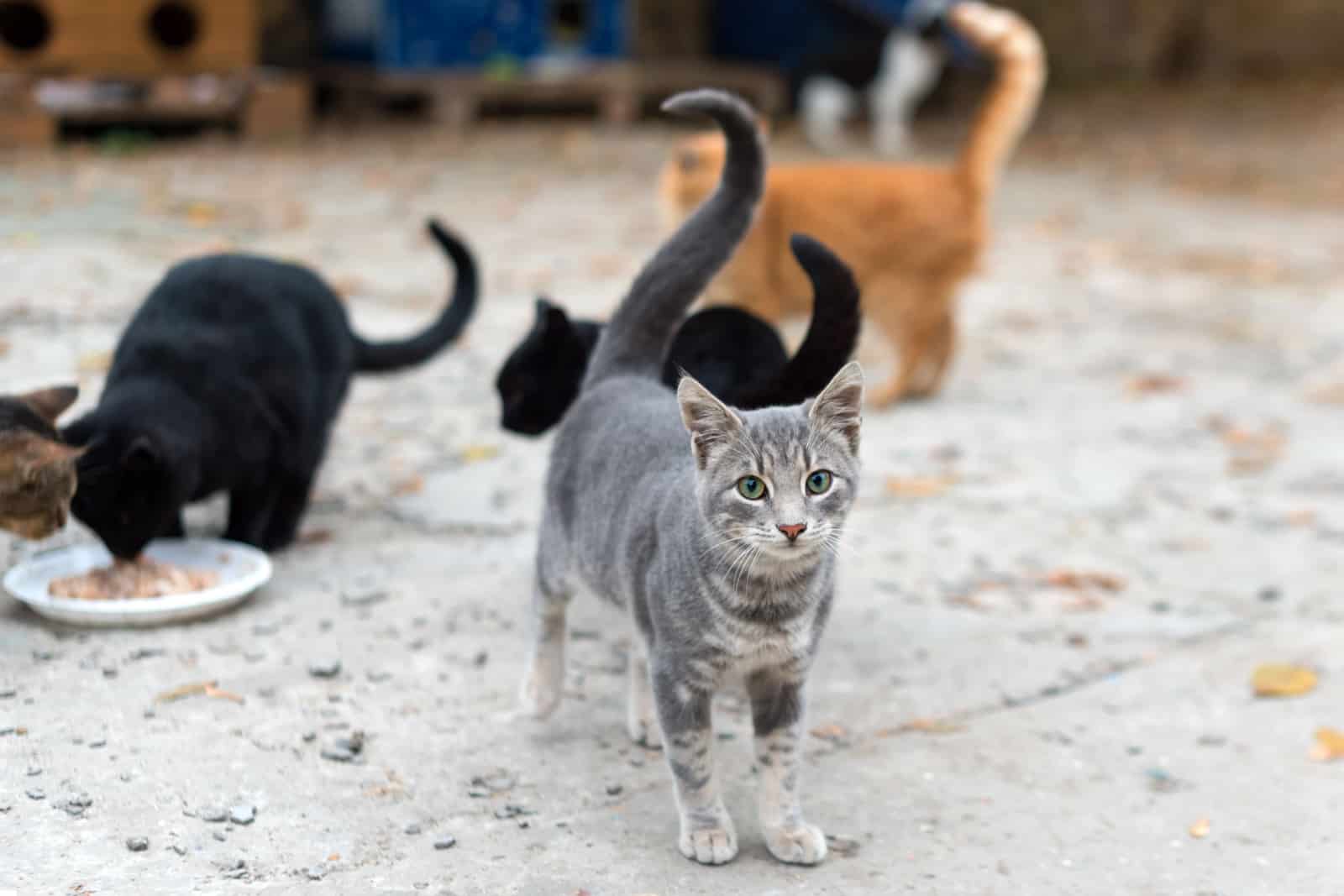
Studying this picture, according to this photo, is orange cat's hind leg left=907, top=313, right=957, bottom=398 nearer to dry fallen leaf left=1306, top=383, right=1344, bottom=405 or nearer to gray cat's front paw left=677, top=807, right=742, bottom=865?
dry fallen leaf left=1306, top=383, right=1344, bottom=405

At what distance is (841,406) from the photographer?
2.65 meters

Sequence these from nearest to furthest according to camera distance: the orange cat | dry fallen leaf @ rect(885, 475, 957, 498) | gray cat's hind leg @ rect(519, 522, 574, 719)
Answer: gray cat's hind leg @ rect(519, 522, 574, 719) → dry fallen leaf @ rect(885, 475, 957, 498) → the orange cat

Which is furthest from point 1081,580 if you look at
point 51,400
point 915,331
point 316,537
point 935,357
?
point 51,400

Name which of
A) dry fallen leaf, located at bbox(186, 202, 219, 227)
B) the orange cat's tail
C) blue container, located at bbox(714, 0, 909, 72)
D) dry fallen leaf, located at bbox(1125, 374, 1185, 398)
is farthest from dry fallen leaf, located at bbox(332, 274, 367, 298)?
blue container, located at bbox(714, 0, 909, 72)

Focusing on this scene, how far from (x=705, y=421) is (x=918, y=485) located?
2617mm

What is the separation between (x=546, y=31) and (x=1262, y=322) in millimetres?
6611

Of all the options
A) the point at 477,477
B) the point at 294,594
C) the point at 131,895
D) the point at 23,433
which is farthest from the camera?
the point at 477,477

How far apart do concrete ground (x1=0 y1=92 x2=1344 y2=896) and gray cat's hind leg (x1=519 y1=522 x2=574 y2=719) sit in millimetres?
62

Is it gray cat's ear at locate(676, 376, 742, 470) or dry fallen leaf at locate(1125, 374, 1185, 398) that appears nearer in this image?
gray cat's ear at locate(676, 376, 742, 470)

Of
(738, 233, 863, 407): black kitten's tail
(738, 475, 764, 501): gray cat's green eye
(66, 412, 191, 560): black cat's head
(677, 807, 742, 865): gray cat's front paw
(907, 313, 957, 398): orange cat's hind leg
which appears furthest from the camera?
(907, 313, 957, 398): orange cat's hind leg

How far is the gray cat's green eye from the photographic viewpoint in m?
2.56

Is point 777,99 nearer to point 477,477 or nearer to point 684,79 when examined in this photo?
point 684,79

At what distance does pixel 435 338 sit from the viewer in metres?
4.59

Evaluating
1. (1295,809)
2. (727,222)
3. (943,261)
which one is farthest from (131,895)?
(943,261)
